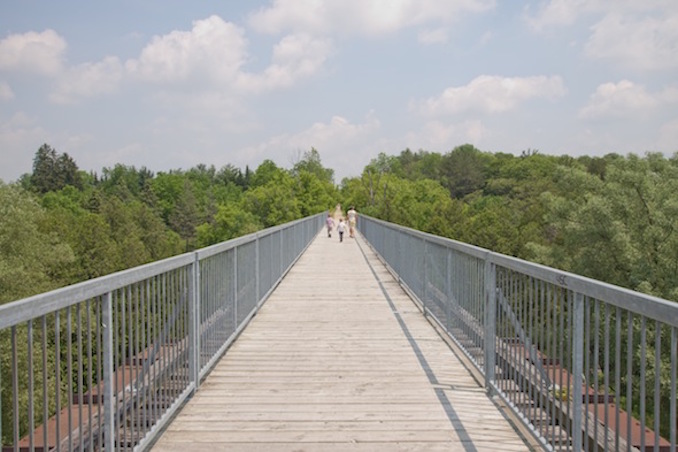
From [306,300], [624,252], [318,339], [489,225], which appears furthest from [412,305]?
[489,225]

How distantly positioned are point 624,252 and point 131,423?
1310 inches

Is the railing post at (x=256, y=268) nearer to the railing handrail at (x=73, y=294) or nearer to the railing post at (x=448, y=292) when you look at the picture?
the railing post at (x=448, y=292)

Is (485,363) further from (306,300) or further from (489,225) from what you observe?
(489,225)

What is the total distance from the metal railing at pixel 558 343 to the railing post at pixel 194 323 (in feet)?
8.20

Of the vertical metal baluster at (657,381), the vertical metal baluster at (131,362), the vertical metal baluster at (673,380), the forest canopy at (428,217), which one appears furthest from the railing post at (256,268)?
the forest canopy at (428,217)

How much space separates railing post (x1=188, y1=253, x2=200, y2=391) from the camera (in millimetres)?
5621

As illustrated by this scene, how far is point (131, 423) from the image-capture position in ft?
13.2

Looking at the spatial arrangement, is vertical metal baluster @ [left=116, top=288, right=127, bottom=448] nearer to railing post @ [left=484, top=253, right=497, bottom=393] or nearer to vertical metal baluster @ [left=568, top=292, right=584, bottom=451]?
vertical metal baluster @ [left=568, top=292, right=584, bottom=451]

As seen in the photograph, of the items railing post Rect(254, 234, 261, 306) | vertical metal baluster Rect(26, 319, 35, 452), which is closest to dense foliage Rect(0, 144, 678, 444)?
railing post Rect(254, 234, 261, 306)

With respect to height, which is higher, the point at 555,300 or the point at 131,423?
the point at 555,300

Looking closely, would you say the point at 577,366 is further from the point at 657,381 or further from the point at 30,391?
the point at 30,391

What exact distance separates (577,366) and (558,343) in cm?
49

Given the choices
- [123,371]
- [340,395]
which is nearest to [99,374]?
[123,371]

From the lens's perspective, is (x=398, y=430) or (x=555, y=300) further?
(x=398, y=430)
